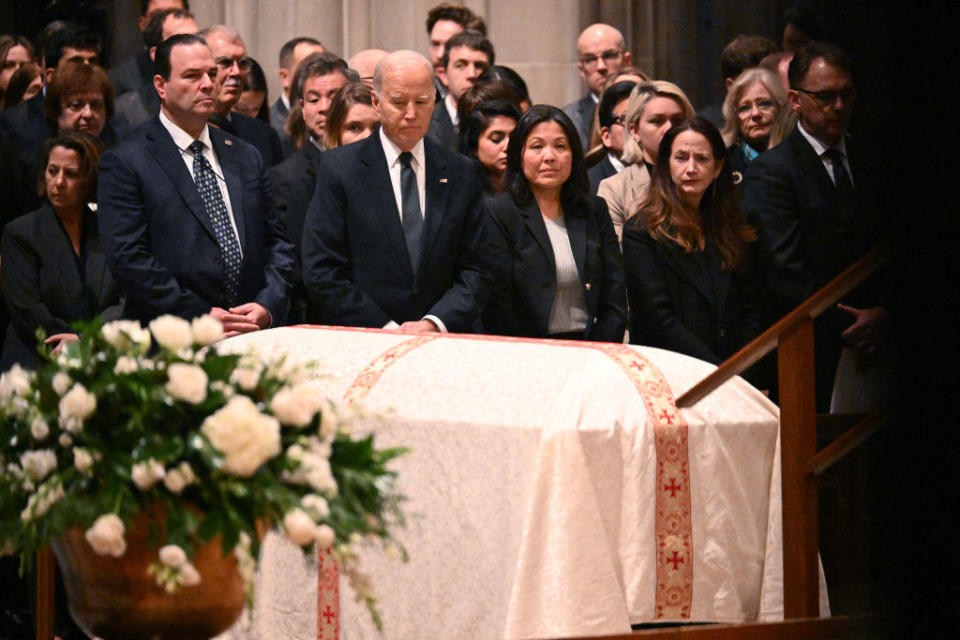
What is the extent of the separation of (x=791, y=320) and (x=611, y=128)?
2724mm

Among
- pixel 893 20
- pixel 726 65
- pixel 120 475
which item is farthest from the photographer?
pixel 726 65

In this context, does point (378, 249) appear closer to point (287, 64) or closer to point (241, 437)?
point (241, 437)

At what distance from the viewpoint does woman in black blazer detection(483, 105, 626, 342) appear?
5.10 meters

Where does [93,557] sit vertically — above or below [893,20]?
below

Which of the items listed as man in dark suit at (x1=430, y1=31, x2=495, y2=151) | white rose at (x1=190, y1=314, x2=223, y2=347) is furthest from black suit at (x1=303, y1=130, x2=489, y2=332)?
white rose at (x1=190, y1=314, x2=223, y2=347)

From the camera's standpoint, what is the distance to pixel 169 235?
486cm

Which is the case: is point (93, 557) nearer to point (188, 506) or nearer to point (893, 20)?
point (188, 506)

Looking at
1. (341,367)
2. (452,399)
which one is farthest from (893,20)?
(341,367)

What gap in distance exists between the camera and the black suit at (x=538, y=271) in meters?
5.09

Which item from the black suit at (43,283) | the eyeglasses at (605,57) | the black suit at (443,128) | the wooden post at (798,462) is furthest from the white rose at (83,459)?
the eyeglasses at (605,57)

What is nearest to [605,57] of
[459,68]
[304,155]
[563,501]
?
[459,68]

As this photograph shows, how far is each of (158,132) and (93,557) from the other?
102 inches

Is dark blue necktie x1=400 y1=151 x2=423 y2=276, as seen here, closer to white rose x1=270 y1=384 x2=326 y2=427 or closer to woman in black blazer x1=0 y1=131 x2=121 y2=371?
woman in black blazer x1=0 y1=131 x2=121 y2=371

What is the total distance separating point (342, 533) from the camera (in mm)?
2611
